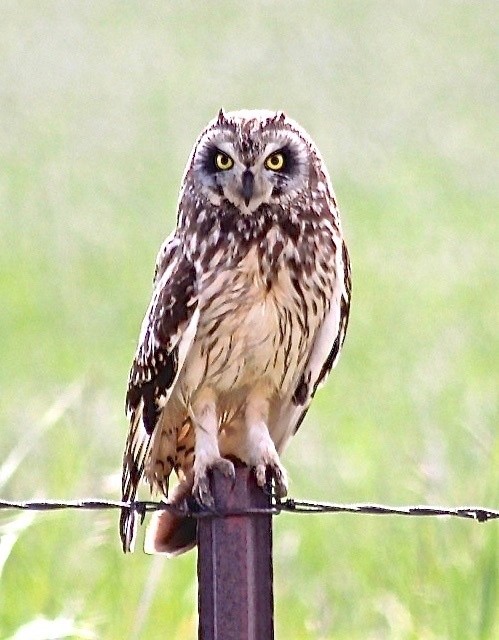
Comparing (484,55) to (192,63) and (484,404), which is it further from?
(484,404)

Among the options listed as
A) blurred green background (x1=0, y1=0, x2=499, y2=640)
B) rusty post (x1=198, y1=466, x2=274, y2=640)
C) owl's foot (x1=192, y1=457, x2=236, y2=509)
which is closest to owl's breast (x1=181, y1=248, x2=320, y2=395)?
owl's foot (x1=192, y1=457, x2=236, y2=509)

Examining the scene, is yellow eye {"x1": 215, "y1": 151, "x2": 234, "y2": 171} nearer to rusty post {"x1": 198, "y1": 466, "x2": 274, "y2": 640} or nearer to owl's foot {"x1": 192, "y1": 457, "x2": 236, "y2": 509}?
owl's foot {"x1": 192, "y1": 457, "x2": 236, "y2": 509}

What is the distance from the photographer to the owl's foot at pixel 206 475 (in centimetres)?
331

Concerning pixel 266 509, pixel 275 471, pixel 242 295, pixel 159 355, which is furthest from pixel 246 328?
pixel 266 509

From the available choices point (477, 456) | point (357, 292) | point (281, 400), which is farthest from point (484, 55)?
point (281, 400)

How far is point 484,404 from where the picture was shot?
7332 millimetres

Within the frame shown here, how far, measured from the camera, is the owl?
4199mm

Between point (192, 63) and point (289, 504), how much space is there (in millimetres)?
13035

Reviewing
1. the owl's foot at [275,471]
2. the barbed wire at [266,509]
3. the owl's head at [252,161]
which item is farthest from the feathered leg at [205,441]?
the owl's head at [252,161]

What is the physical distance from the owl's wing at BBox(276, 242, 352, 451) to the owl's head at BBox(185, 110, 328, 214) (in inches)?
11.0

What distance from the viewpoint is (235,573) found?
3057 mm

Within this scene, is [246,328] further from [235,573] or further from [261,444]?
[235,573]

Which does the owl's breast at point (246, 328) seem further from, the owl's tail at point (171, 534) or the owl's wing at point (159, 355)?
the owl's tail at point (171, 534)

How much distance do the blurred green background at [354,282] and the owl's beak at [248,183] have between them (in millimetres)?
686
